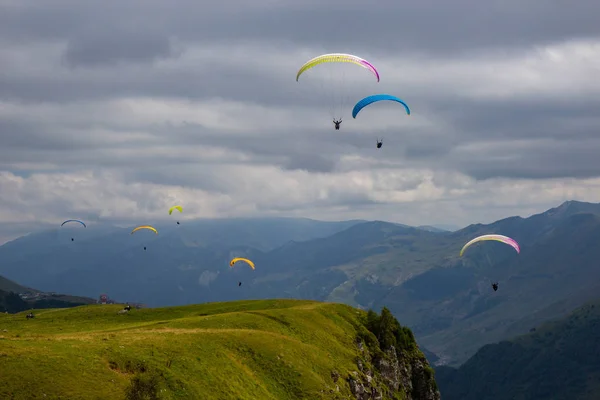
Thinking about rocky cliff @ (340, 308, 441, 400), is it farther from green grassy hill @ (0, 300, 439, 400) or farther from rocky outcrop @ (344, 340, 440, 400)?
green grassy hill @ (0, 300, 439, 400)

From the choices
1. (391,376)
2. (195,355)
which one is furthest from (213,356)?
(391,376)

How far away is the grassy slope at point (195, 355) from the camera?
54.4 m

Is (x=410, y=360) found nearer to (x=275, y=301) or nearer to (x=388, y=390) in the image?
(x=388, y=390)

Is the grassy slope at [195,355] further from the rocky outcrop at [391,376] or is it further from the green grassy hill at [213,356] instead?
the rocky outcrop at [391,376]

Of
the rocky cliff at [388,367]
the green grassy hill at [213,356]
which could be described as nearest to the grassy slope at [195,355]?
the green grassy hill at [213,356]

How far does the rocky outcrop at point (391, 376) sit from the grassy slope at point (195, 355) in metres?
2.45

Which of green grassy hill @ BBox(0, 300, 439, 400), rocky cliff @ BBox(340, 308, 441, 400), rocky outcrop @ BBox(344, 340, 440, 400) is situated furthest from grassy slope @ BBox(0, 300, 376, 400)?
rocky cliff @ BBox(340, 308, 441, 400)

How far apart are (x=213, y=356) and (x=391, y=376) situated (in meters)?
41.7

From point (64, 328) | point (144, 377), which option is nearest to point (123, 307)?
point (64, 328)

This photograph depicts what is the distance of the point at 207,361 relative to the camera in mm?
69375

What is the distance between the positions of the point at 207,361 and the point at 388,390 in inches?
1495

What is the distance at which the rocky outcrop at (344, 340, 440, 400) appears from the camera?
86938 mm

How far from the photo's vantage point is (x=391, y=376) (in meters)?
102

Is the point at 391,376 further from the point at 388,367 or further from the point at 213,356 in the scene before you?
the point at 213,356
